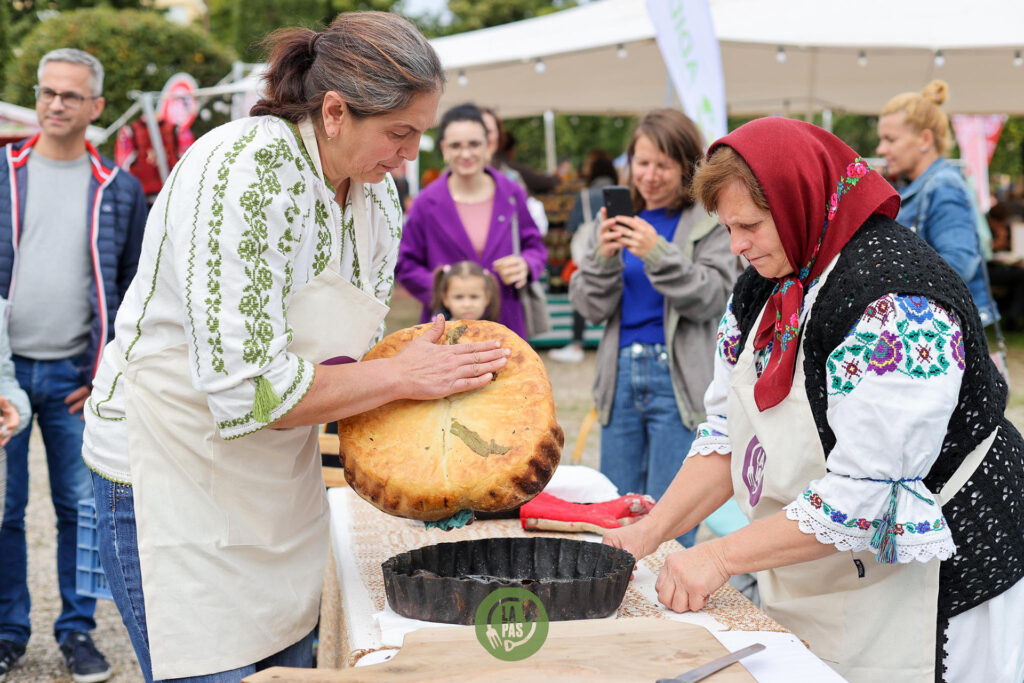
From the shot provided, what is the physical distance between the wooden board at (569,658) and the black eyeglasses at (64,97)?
8.33 feet

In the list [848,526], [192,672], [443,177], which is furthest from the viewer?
[443,177]

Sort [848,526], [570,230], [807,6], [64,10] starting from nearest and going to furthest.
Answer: [848,526] → [807,6] → [570,230] → [64,10]

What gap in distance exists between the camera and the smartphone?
309cm

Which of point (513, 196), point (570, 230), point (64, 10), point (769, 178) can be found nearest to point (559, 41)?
point (570, 230)

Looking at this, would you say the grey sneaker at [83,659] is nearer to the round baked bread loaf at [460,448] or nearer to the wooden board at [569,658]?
the round baked bread loaf at [460,448]

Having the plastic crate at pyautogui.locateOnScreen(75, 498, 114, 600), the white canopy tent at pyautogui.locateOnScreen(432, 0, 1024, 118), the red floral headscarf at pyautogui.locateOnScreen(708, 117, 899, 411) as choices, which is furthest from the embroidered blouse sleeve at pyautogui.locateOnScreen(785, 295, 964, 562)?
the white canopy tent at pyautogui.locateOnScreen(432, 0, 1024, 118)

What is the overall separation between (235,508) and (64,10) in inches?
561

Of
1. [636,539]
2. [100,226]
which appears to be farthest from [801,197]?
[100,226]

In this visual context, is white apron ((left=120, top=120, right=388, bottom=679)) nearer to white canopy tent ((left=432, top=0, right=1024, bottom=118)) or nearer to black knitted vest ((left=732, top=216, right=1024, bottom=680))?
black knitted vest ((left=732, top=216, right=1024, bottom=680))

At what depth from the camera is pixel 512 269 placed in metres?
3.97

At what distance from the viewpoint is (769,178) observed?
1.49 m

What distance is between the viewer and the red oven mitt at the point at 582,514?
2.01 m

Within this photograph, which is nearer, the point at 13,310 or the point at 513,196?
the point at 13,310

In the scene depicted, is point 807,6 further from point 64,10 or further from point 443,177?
point 64,10
